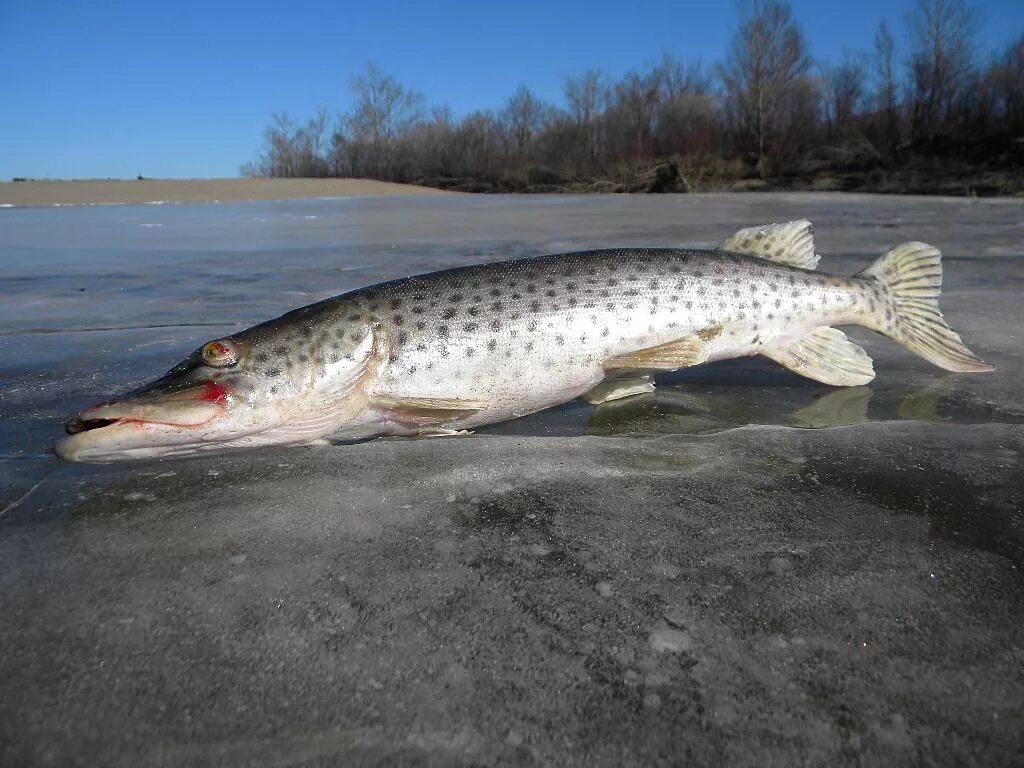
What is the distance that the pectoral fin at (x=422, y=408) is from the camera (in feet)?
10.1

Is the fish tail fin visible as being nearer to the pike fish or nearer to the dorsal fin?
the pike fish

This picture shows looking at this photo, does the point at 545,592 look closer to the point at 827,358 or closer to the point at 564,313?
the point at 564,313

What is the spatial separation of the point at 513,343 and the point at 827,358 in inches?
66.8

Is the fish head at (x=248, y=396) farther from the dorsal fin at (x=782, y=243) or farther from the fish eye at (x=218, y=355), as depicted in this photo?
the dorsal fin at (x=782, y=243)

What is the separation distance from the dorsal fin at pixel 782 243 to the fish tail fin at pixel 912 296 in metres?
0.33

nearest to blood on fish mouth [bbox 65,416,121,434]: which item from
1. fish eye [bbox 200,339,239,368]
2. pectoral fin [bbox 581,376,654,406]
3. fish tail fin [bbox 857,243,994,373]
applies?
fish eye [bbox 200,339,239,368]

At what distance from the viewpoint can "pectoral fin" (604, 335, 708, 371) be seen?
3.41m

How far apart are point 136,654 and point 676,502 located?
4.94 ft

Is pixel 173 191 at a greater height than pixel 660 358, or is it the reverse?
pixel 173 191

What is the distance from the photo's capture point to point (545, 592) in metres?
1.77

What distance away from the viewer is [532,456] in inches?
106

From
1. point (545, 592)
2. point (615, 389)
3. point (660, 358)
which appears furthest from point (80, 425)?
point (660, 358)

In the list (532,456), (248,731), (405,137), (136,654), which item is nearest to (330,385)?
(532,456)

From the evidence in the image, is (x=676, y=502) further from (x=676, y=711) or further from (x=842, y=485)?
(x=676, y=711)
